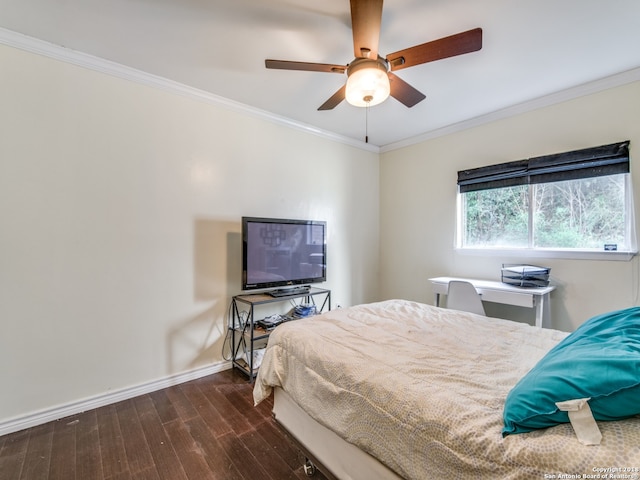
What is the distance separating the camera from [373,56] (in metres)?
1.74

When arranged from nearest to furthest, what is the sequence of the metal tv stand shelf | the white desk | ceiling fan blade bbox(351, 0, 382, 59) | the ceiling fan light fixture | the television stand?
ceiling fan blade bbox(351, 0, 382, 59) → the ceiling fan light fixture → the white desk → the metal tv stand shelf → the television stand

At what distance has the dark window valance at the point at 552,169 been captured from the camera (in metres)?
2.52

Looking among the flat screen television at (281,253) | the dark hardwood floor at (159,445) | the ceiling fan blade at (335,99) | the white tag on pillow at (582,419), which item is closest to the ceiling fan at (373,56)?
the ceiling fan blade at (335,99)

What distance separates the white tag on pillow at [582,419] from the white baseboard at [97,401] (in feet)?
9.03

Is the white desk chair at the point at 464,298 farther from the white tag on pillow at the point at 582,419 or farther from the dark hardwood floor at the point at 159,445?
the white tag on pillow at the point at 582,419

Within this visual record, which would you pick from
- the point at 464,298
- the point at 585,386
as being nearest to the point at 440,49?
the point at 585,386

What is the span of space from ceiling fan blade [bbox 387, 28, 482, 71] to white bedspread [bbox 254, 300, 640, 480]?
1.61m

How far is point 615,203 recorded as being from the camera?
2.59 meters

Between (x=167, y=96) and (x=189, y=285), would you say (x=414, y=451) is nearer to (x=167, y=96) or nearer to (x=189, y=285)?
(x=189, y=285)

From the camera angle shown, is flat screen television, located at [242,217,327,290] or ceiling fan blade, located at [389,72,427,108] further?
flat screen television, located at [242,217,327,290]

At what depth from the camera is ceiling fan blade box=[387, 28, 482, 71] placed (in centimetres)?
155

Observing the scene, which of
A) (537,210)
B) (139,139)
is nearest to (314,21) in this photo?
(139,139)

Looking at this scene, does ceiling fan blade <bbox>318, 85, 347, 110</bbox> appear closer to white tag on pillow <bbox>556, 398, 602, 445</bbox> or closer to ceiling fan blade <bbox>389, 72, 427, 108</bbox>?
ceiling fan blade <bbox>389, 72, 427, 108</bbox>

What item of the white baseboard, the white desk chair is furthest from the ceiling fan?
the white baseboard
